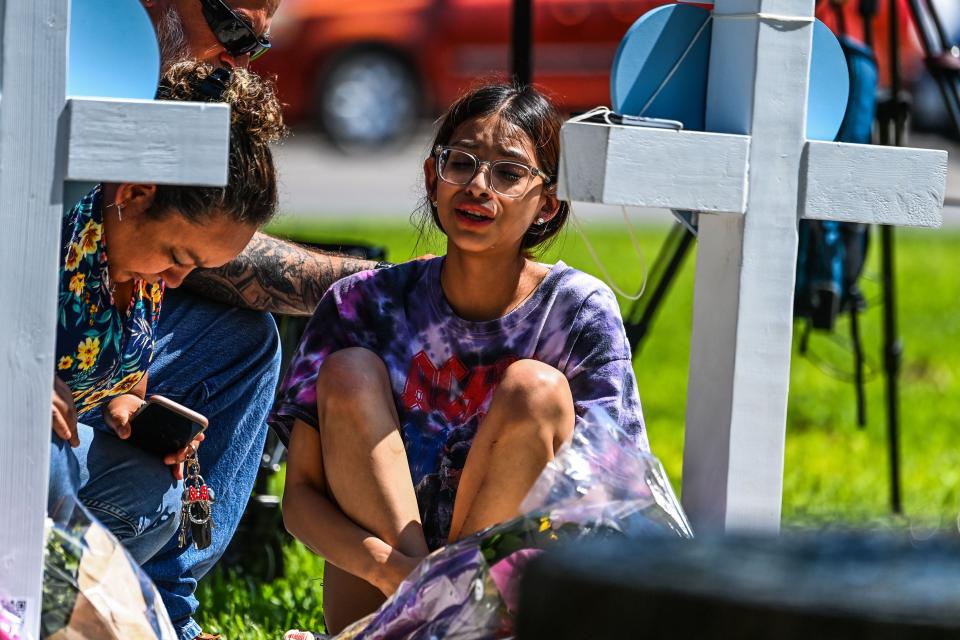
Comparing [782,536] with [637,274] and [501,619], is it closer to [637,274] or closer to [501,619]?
[501,619]

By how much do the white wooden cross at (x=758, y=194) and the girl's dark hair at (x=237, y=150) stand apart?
0.68 metres

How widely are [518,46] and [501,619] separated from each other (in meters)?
1.90

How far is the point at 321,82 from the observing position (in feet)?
41.4

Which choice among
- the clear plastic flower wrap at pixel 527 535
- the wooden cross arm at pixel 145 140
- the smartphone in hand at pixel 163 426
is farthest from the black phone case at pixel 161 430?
the wooden cross arm at pixel 145 140

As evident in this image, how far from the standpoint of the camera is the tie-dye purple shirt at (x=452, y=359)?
103 inches

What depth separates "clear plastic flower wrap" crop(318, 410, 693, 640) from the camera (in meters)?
2.12

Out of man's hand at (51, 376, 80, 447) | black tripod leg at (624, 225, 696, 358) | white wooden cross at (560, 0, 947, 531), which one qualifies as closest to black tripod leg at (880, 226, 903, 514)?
black tripod leg at (624, 225, 696, 358)

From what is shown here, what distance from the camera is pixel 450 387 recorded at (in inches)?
104

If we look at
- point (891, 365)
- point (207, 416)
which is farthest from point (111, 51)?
point (891, 365)

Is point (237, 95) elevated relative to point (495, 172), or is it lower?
elevated

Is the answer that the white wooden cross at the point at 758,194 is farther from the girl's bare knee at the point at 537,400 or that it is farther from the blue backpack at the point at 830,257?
the blue backpack at the point at 830,257

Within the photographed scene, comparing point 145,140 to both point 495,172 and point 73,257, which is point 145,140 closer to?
point 73,257

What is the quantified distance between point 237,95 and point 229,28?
62 cm

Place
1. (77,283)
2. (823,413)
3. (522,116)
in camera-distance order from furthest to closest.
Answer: (823,413), (522,116), (77,283)
